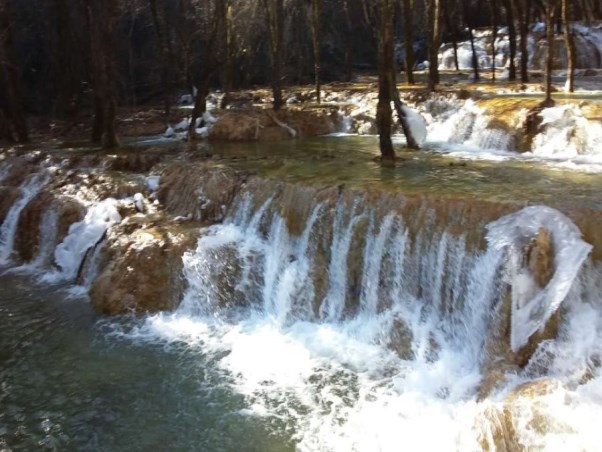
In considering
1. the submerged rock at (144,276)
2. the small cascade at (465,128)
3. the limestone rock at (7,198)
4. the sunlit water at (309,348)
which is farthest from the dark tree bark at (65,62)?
the submerged rock at (144,276)

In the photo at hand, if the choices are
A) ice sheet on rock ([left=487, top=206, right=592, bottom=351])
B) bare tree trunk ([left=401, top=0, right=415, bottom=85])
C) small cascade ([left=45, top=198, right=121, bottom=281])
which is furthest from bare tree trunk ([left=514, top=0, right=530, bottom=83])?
small cascade ([left=45, top=198, right=121, bottom=281])

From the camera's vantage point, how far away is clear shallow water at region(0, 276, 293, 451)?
5305 millimetres

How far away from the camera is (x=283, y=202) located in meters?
8.35

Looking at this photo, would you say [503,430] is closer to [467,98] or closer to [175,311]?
[175,311]

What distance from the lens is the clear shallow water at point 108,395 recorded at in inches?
209

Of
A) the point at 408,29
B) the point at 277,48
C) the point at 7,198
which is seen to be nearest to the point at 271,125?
the point at 277,48

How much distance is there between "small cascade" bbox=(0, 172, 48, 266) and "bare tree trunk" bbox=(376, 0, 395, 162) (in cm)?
616

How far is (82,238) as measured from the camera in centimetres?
931

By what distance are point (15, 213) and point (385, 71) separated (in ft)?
22.7

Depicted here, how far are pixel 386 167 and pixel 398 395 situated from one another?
4439 mm

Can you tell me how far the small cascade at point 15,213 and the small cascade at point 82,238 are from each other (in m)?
1.37

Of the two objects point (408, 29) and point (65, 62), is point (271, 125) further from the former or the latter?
point (65, 62)

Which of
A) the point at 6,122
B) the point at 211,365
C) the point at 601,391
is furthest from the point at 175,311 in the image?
the point at 6,122

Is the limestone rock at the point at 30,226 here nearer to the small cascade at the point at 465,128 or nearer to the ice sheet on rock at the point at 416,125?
the ice sheet on rock at the point at 416,125
